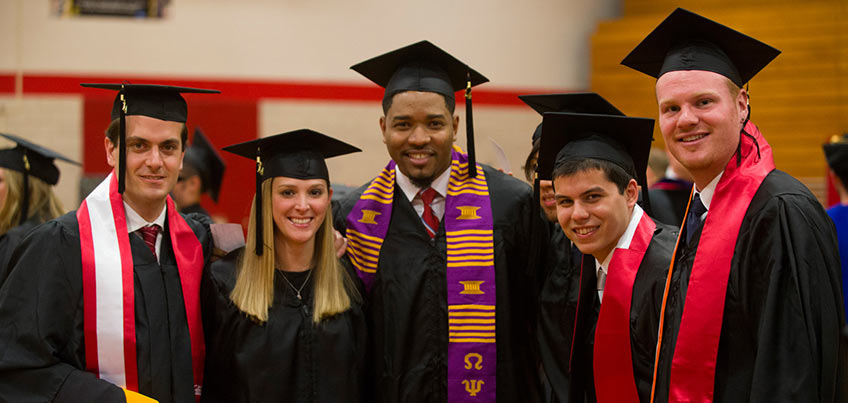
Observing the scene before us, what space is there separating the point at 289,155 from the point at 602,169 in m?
1.36

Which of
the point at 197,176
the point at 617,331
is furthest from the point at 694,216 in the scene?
the point at 197,176

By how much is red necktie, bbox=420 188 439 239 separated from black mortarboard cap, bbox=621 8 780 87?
1325 millimetres

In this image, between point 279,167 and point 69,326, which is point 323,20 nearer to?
point 279,167

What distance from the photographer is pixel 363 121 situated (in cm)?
874

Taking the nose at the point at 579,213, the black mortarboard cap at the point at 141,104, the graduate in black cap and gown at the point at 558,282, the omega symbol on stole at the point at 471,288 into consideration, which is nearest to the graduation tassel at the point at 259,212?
the black mortarboard cap at the point at 141,104

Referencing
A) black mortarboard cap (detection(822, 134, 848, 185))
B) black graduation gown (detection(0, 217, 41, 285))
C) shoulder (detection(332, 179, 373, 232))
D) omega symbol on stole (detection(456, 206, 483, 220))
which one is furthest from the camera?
black mortarboard cap (detection(822, 134, 848, 185))

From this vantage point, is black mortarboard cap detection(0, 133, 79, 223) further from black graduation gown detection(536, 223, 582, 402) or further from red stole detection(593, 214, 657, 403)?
red stole detection(593, 214, 657, 403)

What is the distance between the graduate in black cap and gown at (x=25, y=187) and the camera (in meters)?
4.19

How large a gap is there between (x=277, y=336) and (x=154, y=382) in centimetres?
49

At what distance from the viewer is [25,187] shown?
4.25 metres

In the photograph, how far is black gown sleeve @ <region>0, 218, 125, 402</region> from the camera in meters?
2.54

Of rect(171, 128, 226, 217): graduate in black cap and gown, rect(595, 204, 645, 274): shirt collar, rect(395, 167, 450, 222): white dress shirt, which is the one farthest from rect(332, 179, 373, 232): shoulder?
rect(171, 128, 226, 217): graduate in black cap and gown

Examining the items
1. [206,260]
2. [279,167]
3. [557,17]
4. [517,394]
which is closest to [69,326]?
[206,260]

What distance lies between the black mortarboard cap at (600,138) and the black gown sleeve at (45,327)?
187cm
